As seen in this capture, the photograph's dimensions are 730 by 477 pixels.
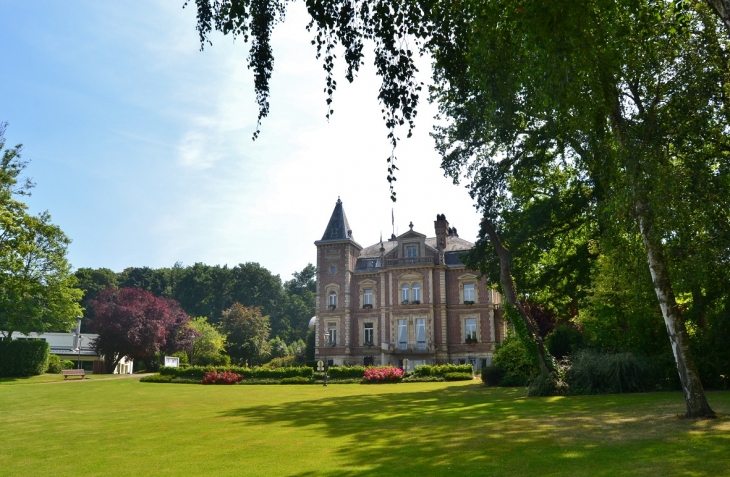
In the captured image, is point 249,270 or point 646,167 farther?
point 249,270

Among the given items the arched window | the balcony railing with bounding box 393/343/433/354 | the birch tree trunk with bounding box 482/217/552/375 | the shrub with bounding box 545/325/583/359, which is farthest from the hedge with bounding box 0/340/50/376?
the shrub with bounding box 545/325/583/359

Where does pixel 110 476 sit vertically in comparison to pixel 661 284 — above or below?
below

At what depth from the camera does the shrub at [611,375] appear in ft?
58.9

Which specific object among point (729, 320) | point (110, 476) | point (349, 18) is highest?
point (349, 18)

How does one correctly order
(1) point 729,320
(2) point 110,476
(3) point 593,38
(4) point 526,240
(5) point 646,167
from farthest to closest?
(4) point 526,240
(1) point 729,320
(5) point 646,167
(3) point 593,38
(2) point 110,476

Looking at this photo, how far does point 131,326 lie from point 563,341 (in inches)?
1353

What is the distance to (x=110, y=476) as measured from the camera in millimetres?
7328

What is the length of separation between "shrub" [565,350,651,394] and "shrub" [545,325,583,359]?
3.33 metres

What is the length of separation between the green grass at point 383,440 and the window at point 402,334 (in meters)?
32.3

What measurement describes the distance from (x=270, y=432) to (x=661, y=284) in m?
8.10

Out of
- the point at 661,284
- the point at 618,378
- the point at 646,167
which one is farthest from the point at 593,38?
the point at 618,378

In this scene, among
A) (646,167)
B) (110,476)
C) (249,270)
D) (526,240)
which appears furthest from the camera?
(249,270)

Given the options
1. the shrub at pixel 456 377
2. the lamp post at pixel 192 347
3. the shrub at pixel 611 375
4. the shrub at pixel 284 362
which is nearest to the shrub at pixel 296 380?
the shrub at pixel 456 377

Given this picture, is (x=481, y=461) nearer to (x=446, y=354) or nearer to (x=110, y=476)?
(x=110, y=476)
